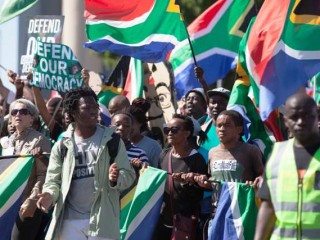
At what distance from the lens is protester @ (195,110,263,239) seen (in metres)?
9.89

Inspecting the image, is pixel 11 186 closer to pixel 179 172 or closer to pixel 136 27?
pixel 179 172

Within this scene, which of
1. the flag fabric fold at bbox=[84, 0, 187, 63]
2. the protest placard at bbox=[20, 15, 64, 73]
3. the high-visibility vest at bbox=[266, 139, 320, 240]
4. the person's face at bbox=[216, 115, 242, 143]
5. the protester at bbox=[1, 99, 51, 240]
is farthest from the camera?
the protest placard at bbox=[20, 15, 64, 73]

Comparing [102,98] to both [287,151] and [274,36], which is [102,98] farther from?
[287,151]

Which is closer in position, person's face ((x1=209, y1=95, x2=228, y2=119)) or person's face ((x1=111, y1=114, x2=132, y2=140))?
person's face ((x1=111, y1=114, x2=132, y2=140))

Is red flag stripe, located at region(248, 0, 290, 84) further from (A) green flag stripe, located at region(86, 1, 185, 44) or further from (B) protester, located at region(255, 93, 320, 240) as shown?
(B) protester, located at region(255, 93, 320, 240)

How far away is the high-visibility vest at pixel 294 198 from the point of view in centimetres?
738

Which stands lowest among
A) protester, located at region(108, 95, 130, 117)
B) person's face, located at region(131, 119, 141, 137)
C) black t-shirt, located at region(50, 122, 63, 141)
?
black t-shirt, located at region(50, 122, 63, 141)

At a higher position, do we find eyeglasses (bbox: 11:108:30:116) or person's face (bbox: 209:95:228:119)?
person's face (bbox: 209:95:228:119)

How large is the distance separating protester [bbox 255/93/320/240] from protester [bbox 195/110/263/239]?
2.27 meters

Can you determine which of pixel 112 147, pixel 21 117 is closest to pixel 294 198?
pixel 112 147

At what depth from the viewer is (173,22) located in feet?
41.6

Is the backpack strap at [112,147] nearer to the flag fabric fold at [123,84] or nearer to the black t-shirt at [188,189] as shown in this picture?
the black t-shirt at [188,189]

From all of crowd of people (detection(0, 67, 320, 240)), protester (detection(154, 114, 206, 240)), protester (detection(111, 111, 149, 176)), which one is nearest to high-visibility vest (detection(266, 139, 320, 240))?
crowd of people (detection(0, 67, 320, 240))

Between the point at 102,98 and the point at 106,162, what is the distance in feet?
14.7
